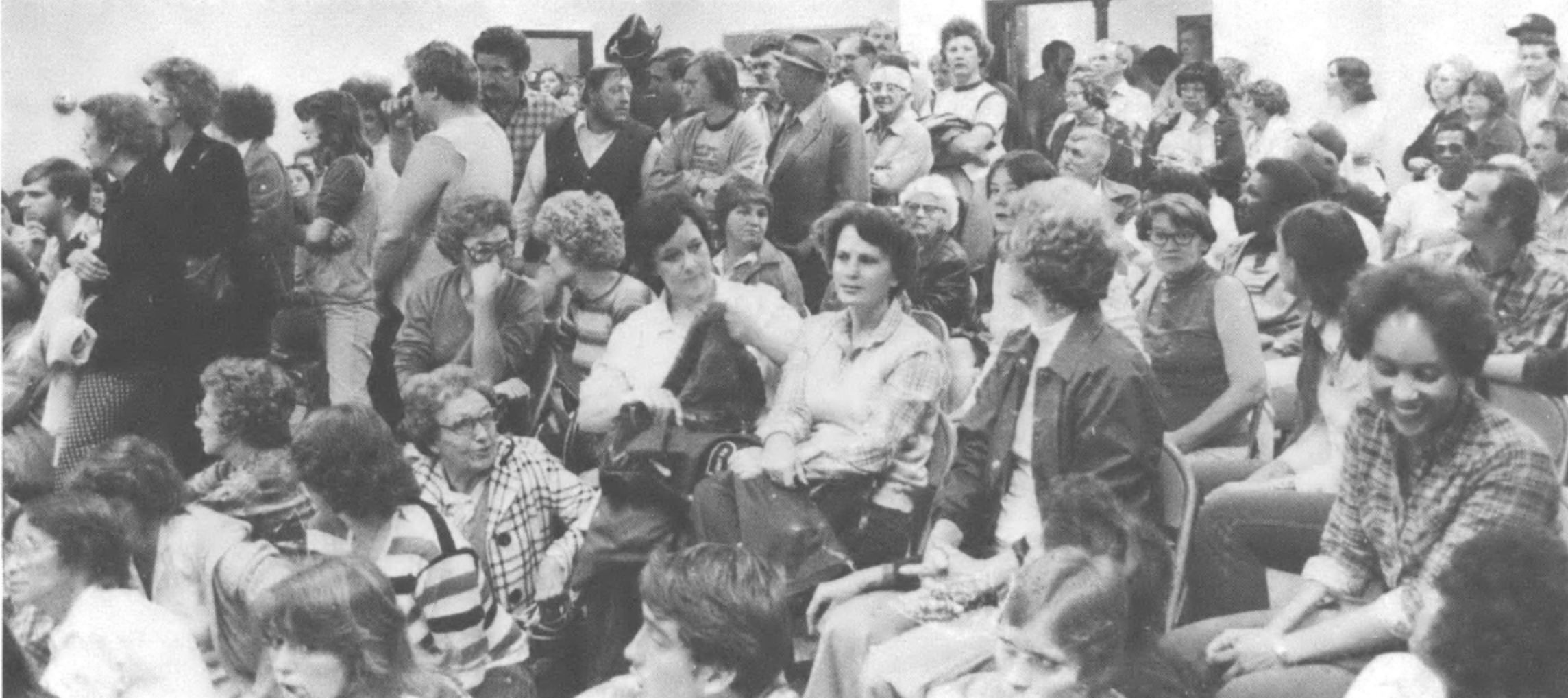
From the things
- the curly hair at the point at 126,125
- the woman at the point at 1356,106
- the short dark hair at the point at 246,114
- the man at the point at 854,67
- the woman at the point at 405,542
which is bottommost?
the woman at the point at 1356,106

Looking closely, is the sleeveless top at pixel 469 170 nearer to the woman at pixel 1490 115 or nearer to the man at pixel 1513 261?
the man at pixel 1513 261

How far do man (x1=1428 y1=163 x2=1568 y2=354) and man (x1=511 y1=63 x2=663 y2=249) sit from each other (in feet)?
8.90

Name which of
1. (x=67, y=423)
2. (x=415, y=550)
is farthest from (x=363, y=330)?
(x=415, y=550)

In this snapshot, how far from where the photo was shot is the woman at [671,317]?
171 inches

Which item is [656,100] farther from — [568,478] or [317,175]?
[568,478]

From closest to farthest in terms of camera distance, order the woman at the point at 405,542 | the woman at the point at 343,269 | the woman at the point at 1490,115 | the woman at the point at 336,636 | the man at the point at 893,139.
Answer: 1. the woman at the point at 336,636
2. the woman at the point at 405,542
3. the woman at the point at 343,269
4. the man at the point at 893,139
5. the woman at the point at 1490,115

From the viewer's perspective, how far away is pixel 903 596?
3.60 m

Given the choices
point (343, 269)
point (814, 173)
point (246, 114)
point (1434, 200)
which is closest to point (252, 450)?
point (343, 269)

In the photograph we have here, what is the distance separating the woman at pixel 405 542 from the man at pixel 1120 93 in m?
6.41

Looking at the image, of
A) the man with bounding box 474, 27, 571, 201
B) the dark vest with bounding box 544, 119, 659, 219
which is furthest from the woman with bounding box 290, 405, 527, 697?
the man with bounding box 474, 27, 571, 201

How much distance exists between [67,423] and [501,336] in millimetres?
1049

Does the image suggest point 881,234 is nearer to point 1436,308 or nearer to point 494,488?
point 494,488

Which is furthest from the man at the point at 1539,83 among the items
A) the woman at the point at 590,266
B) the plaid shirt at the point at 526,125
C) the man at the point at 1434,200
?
the woman at the point at 590,266

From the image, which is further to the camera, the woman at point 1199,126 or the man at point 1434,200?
the woman at point 1199,126
